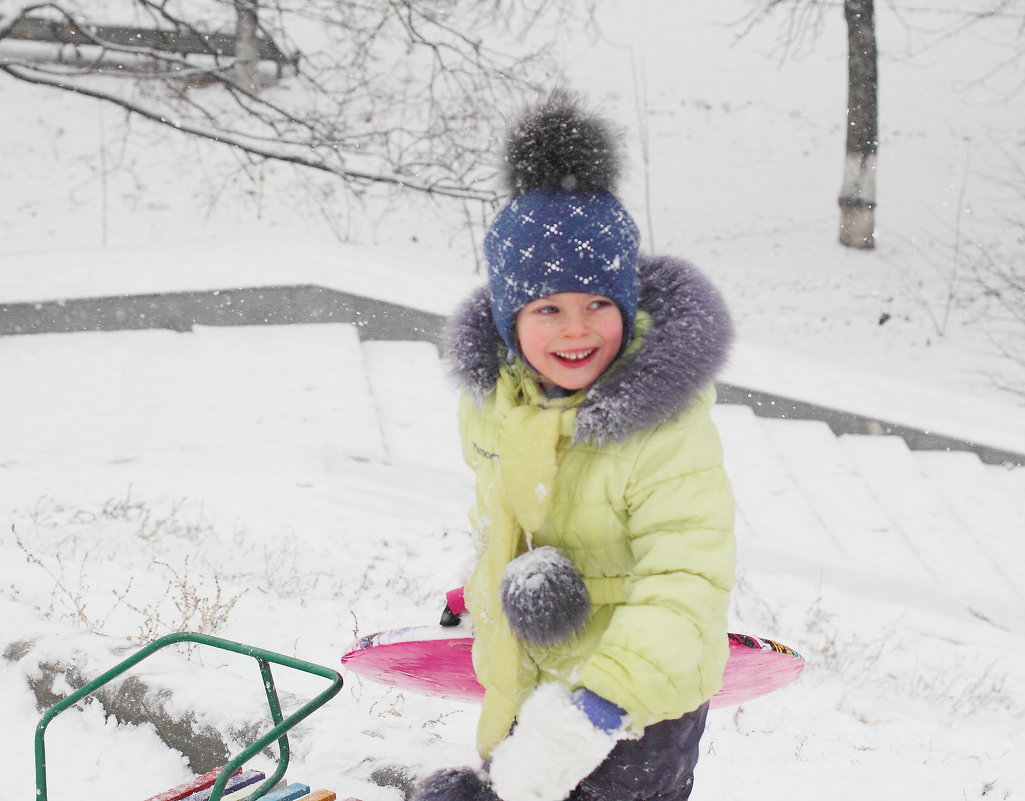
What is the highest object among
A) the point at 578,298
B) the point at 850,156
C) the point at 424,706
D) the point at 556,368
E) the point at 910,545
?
the point at 850,156

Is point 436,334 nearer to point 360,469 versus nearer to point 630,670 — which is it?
point 360,469

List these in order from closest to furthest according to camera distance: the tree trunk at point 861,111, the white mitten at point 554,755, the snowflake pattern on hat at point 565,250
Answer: the white mitten at point 554,755 → the snowflake pattern on hat at point 565,250 → the tree trunk at point 861,111

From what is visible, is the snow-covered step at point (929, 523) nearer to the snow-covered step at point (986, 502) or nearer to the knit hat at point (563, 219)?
the snow-covered step at point (986, 502)

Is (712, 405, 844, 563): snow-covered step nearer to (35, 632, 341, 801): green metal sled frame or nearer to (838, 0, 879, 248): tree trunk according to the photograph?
(35, 632, 341, 801): green metal sled frame

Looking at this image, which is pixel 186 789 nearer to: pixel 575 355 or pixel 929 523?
pixel 575 355

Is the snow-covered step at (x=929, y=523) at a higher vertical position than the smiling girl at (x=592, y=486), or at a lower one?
lower

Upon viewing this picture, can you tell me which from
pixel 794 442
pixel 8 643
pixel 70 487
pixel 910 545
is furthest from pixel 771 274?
pixel 8 643

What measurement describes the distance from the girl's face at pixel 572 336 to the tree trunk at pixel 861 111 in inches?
492

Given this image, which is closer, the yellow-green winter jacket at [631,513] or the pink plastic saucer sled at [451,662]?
the yellow-green winter jacket at [631,513]

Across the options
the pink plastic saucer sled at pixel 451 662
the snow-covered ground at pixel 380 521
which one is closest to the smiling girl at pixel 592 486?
the pink plastic saucer sled at pixel 451 662

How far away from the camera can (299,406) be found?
657 cm

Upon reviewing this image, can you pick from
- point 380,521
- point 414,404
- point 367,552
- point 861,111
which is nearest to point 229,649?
point 367,552

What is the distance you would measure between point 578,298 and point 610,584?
23.5 inches

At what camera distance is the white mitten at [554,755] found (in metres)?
1.73
